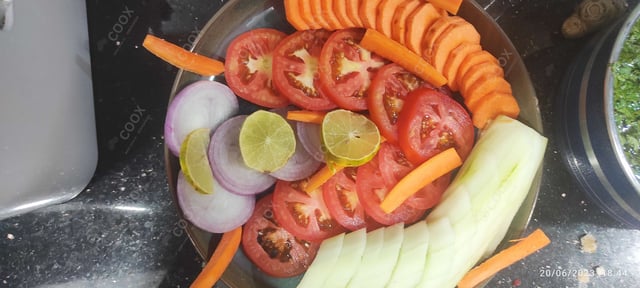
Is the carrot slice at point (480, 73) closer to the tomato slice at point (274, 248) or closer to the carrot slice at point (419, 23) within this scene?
the carrot slice at point (419, 23)

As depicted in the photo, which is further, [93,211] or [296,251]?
[93,211]

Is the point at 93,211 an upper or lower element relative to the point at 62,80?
lower

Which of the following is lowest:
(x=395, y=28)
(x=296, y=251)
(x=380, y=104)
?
(x=296, y=251)

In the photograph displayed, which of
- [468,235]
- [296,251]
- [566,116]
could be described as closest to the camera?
[468,235]

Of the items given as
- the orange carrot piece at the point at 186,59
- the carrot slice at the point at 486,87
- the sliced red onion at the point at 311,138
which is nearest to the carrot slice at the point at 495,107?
the carrot slice at the point at 486,87

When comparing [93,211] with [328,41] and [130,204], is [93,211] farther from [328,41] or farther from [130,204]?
[328,41]

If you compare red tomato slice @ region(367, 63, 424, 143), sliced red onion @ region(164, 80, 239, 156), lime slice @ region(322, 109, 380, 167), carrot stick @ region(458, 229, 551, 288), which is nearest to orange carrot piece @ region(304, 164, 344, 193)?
lime slice @ region(322, 109, 380, 167)

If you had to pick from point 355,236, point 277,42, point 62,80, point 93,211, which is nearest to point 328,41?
point 277,42

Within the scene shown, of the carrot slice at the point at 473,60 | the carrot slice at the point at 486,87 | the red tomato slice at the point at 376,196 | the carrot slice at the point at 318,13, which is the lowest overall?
the red tomato slice at the point at 376,196

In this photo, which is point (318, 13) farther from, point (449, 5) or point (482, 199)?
point (482, 199)
